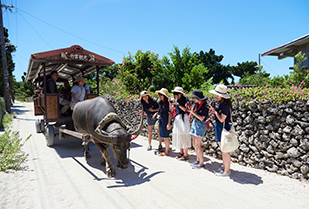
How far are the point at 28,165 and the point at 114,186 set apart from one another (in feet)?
8.27

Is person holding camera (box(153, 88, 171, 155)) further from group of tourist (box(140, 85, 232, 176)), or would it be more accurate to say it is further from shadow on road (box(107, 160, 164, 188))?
shadow on road (box(107, 160, 164, 188))

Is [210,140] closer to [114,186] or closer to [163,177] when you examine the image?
[163,177]

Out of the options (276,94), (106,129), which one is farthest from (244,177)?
(106,129)

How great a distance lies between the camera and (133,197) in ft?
10.9

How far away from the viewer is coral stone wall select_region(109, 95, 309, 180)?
12.5ft

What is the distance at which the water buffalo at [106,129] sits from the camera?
3768 mm

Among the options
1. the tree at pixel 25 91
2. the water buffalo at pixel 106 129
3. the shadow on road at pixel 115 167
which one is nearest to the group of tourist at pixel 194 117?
the shadow on road at pixel 115 167

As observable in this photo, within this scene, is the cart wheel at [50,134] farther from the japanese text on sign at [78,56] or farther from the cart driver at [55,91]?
Answer: the japanese text on sign at [78,56]

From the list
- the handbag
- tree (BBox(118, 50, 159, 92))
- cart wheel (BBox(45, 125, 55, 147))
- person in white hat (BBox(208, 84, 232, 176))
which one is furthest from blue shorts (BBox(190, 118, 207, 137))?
tree (BBox(118, 50, 159, 92))

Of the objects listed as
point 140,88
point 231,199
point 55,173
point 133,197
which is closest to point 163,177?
point 133,197

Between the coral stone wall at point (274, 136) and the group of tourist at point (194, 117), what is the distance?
0.80 meters

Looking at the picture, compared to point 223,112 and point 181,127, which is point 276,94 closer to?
point 223,112

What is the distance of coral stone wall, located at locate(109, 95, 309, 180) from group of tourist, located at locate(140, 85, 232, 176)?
31.5 inches

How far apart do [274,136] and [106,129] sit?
358cm
